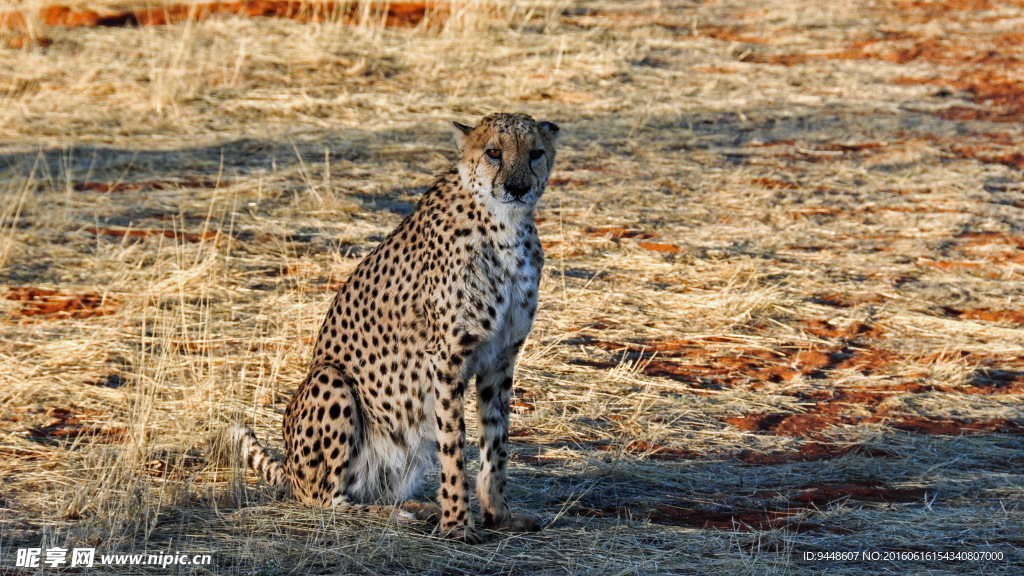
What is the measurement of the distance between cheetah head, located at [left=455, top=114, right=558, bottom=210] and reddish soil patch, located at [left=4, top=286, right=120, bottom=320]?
301 centimetres

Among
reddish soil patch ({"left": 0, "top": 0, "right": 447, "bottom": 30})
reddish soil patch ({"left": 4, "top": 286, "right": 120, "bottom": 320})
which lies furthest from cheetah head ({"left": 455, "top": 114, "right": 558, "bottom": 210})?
reddish soil patch ({"left": 0, "top": 0, "right": 447, "bottom": 30})

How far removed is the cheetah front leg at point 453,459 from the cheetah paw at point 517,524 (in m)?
0.11

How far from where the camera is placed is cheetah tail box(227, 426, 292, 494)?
4.52 m

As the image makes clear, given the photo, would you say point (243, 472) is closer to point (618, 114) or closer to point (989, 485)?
point (989, 485)

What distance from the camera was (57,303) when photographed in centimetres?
657

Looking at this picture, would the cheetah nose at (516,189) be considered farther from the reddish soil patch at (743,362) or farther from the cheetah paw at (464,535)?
the reddish soil patch at (743,362)

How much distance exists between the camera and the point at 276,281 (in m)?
6.73

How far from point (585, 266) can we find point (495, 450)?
301 centimetres

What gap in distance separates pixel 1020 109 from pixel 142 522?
28.5 ft

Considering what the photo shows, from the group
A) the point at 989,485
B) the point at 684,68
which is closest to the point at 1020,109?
the point at 684,68

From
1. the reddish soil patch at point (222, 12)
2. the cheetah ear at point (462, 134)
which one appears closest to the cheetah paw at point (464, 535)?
the cheetah ear at point (462, 134)

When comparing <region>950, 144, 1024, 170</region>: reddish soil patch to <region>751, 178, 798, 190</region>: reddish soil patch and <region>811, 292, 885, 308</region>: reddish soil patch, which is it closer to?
<region>751, 178, 798, 190</region>: reddish soil patch

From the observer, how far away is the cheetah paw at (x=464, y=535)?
4113 millimetres

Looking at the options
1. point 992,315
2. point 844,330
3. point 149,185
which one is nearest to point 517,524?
point 844,330
